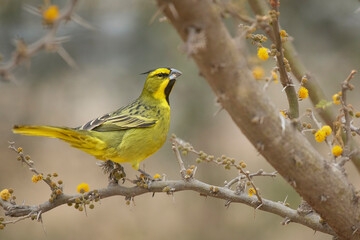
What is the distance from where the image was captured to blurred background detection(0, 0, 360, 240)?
8234 millimetres

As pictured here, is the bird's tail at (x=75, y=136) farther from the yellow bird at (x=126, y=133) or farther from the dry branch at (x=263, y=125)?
the dry branch at (x=263, y=125)

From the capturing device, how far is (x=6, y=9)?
8.24 m

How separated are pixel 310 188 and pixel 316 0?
668cm

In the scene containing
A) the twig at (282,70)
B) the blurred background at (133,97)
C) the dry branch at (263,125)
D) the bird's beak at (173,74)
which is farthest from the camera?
the blurred background at (133,97)

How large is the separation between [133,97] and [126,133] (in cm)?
388

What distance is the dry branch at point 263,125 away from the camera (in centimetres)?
214

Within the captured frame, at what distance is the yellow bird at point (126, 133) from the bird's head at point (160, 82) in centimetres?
6

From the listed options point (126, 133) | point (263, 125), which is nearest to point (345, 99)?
point (263, 125)

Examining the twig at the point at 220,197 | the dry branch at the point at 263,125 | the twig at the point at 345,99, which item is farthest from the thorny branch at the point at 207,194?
the twig at the point at 345,99

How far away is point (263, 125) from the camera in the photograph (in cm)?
239

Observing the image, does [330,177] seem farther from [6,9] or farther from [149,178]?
[6,9]

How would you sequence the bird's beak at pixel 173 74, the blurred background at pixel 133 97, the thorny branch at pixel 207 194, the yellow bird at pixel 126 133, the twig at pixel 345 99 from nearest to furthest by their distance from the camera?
the twig at pixel 345 99 < the thorny branch at pixel 207 194 < the yellow bird at pixel 126 133 < the bird's beak at pixel 173 74 < the blurred background at pixel 133 97

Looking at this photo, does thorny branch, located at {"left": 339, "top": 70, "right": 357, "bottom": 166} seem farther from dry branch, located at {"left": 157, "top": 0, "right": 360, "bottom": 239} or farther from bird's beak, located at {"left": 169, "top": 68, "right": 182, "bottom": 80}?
bird's beak, located at {"left": 169, "top": 68, "right": 182, "bottom": 80}

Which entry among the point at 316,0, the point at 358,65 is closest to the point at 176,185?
the point at 358,65
